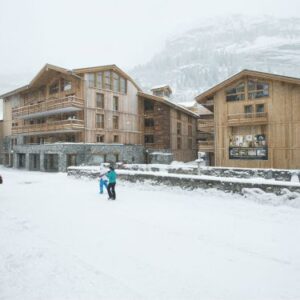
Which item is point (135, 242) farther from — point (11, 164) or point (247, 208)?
point (11, 164)

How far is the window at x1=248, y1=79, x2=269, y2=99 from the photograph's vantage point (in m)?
24.8

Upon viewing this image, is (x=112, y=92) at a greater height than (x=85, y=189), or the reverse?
(x=112, y=92)

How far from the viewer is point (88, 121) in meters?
32.2

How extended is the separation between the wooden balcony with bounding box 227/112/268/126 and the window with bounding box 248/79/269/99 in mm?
1945

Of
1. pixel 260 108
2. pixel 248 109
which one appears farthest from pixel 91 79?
pixel 260 108

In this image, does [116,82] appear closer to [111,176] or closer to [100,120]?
[100,120]

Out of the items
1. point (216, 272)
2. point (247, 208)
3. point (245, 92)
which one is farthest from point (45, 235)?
point (245, 92)

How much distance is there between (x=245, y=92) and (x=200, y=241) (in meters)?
22.3

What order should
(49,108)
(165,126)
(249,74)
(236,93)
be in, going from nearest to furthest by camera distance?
1. (249,74)
2. (236,93)
3. (49,108)
4. (165,126)

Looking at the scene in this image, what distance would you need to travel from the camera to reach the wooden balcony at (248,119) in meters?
24.5

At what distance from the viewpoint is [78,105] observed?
31031 mm

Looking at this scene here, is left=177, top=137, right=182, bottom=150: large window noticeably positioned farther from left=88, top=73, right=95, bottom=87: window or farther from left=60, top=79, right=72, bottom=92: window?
left=60, top=79, right=72, bottom=92: window

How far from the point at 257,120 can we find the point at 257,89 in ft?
10.6

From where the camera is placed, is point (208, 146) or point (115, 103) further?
point (115, 103)
